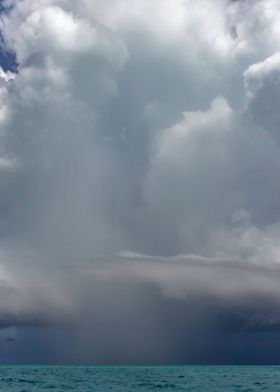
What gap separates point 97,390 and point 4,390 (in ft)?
64.8

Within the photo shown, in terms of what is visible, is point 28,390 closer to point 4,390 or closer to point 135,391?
point 4,390

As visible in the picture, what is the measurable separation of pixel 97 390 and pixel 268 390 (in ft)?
123

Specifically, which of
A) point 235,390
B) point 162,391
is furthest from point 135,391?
point 235,390

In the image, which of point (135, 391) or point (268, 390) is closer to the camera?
point (135, 391)

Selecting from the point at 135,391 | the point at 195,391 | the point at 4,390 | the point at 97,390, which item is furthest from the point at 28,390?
the point at 195,391

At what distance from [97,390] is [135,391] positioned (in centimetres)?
905

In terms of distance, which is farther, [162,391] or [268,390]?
[268,390]

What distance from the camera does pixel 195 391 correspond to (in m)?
108

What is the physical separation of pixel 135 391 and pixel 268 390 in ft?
98.9

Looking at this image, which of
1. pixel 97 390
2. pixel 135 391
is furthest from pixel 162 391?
pixel 97 390

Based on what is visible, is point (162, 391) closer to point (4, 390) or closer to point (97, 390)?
point (97, 390)

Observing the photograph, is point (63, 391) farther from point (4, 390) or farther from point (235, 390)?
point (235, 390)

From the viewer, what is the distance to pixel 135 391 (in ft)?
351

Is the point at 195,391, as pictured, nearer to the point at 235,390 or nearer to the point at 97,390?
the point at 235,390
